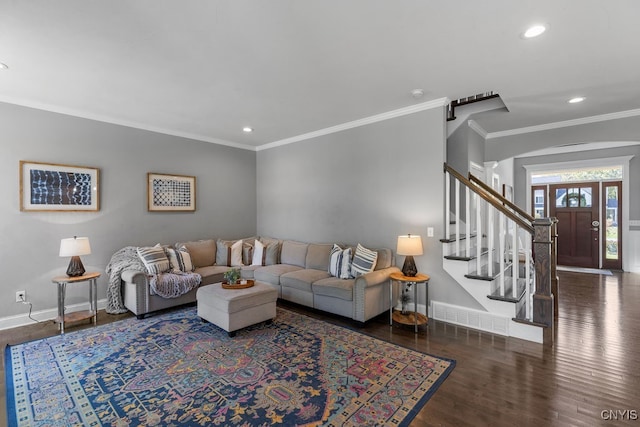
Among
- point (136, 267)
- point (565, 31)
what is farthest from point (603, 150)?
point (136, 267)

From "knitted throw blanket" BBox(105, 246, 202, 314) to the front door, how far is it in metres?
8.22

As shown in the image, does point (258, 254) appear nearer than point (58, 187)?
No

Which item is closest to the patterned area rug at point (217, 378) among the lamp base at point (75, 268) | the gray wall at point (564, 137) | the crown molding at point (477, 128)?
the lamp base at point (75, 268)

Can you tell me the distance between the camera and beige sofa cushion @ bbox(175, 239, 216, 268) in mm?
4695

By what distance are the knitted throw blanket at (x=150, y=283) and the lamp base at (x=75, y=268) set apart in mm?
398

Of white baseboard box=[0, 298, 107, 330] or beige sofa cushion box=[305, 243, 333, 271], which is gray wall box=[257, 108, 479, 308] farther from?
white baseboard box=[0, 298, 107, 330]

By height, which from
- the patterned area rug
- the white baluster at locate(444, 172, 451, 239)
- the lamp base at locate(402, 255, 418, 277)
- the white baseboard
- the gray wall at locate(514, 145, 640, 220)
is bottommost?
the patterned area rug

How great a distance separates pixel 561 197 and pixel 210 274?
811cm

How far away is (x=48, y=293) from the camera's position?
12.4ft

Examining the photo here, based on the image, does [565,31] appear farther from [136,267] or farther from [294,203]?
[136,267]

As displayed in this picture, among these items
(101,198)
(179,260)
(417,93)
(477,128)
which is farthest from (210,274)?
(477,128)

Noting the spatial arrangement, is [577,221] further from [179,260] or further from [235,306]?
[179,260]

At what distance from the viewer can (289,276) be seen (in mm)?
4242

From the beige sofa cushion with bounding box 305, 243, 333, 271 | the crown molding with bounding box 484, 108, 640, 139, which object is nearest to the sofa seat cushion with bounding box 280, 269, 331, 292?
the beige sofa cushion with bounding box 305, 243, 333, 271
